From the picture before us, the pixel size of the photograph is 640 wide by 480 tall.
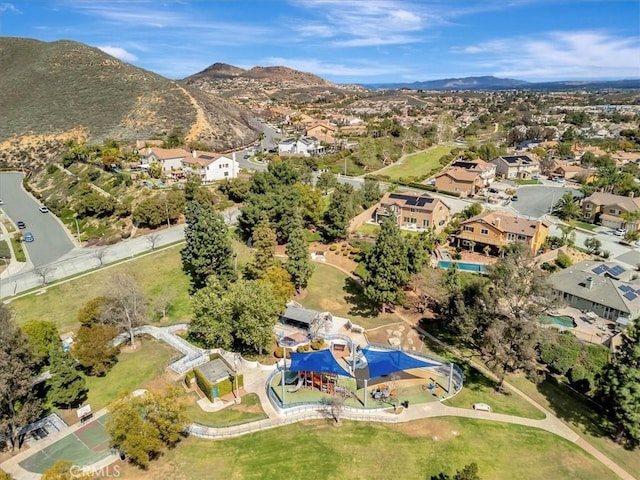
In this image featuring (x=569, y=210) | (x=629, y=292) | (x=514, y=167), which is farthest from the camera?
(x=514, y=167)

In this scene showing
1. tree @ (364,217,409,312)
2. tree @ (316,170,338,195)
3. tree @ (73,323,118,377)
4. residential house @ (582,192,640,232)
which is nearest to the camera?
tree @ (73,323,118,377)

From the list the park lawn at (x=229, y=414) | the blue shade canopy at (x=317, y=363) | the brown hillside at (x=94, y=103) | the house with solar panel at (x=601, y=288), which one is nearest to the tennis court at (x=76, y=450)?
the park lawn at (x=229, y=414)

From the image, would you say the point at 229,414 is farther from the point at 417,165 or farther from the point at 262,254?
the point at 417,165

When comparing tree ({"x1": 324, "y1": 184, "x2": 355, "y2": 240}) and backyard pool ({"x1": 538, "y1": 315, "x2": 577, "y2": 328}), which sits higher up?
tree ({"x1": 324, "y1": 184, "x2": 355, "y2": 240})

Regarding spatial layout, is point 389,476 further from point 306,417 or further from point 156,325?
point 156,325

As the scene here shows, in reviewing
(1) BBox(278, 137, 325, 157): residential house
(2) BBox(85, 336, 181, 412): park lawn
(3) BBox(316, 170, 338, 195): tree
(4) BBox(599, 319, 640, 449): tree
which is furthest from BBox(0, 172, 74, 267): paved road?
(4) BBox(599, 319, 640, 449): tree

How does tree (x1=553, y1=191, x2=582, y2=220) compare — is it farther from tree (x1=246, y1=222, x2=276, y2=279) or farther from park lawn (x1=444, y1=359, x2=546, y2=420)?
tree (x1=246, y1=222, x2=276, y2=279)

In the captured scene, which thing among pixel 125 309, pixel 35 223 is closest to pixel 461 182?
pixel 125 309
